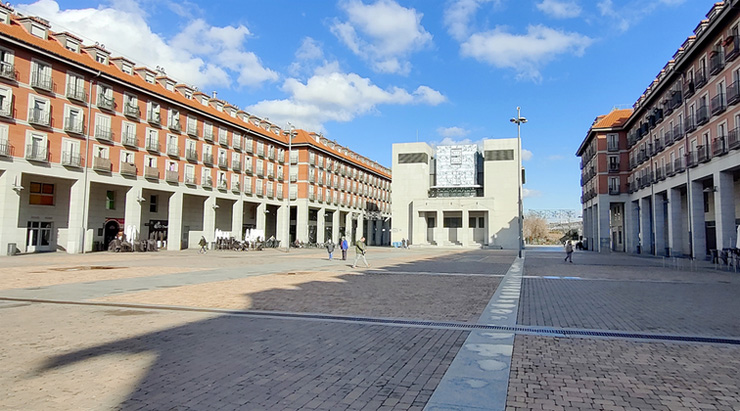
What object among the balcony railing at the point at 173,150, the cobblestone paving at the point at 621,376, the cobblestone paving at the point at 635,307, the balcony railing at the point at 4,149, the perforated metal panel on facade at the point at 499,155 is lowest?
the cobblestone paving at the point at 635,307

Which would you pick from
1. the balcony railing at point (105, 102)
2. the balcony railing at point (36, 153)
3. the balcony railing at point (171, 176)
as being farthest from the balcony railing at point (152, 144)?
the balcony railing at point (36, 153)

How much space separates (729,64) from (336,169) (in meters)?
52.6

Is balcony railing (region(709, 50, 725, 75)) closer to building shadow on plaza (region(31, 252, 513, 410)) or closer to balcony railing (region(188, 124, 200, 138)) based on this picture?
building shadow on plaza (region(31, 252, 513, 410))

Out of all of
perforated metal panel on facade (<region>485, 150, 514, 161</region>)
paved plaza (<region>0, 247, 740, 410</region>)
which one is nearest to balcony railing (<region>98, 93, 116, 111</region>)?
paved plaza (<region>0, 247, 740, 410</region>)

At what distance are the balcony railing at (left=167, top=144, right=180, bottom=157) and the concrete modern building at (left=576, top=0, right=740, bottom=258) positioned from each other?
4257 centimetres

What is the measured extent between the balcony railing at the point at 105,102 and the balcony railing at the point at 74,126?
7.67ft

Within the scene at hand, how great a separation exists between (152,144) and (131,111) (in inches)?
134

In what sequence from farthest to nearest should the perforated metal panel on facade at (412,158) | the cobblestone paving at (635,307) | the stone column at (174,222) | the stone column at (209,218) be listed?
the perforated metal panel on facade at (412,158) → the stone column at (209,218) → the stone column at (174,222) → the cobblestone paving at (635,307)

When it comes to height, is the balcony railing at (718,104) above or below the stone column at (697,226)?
above

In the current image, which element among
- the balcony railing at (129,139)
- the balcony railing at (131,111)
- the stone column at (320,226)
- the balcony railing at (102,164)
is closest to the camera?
the balcony railing at (102,164)

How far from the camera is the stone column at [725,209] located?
89.4 feet

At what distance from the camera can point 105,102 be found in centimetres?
3647

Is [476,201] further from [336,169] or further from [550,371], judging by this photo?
[550,371]

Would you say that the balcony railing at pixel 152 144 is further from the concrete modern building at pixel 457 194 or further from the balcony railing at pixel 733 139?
the balcony railing at pixel 733 139
